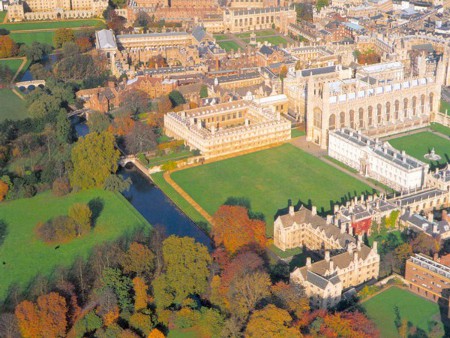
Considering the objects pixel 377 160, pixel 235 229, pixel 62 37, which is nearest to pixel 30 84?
→ pixel 62 37

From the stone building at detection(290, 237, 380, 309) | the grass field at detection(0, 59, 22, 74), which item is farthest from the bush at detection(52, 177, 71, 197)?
the grass field at detection(0, 59, 22, 74)

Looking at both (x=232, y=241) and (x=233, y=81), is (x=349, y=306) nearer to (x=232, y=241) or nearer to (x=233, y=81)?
(x=232, y=241)

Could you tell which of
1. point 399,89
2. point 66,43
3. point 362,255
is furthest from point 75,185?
point 66,43

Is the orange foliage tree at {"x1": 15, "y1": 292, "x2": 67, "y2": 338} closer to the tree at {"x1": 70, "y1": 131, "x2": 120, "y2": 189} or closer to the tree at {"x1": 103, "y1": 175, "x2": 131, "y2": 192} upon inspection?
the tree at {"x1": 103, "y1": 175, "x2": 131, "y2": 192}

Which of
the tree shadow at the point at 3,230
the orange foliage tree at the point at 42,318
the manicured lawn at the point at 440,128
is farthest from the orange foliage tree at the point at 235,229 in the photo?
the manicured lawn at the point at 440,128

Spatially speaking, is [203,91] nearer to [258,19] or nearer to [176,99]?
[176,99]

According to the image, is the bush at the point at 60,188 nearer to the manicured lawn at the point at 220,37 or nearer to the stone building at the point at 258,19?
the manicured lawn at the point at 220,37
